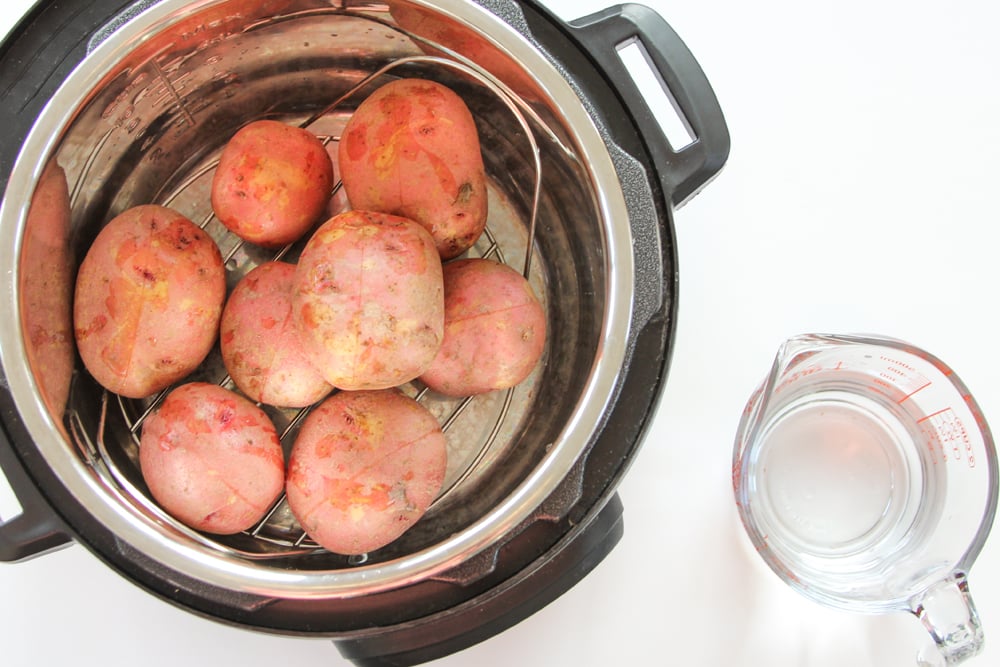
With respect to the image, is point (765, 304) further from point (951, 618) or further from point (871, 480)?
point (951, 618)

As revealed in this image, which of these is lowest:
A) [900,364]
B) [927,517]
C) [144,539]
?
[927,517]

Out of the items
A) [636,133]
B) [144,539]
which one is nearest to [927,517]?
[636,133]

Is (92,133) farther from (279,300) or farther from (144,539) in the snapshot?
(144,539)

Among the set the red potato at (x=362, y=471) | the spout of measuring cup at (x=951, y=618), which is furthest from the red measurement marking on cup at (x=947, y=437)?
the red potato at (x=362, y=471)

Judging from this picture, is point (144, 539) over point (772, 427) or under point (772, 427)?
over

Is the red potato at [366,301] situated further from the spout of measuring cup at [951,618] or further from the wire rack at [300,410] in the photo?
the spout of measuring cup at [951,618]

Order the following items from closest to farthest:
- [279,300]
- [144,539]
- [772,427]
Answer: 1. [144,539]
2. [279,300]
3. [772,427]

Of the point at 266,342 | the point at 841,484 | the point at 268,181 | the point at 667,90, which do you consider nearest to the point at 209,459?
the point at 266,342
